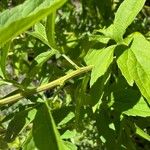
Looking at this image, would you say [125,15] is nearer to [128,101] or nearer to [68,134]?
[128,101]

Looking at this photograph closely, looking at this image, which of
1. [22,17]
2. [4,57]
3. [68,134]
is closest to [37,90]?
[4,57]

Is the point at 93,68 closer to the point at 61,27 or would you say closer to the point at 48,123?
the point at 48,123

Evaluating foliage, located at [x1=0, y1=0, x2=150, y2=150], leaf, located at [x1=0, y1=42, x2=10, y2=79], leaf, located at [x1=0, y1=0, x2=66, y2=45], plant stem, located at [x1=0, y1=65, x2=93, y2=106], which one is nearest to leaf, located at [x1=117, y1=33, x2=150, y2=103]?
foliage, located at [x1=0, y1=0, x2=150, y2=150]

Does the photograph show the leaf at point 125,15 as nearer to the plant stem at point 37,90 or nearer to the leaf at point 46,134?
the plant stem at point 37,90

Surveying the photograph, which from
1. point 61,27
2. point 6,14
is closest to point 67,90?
point 61,27

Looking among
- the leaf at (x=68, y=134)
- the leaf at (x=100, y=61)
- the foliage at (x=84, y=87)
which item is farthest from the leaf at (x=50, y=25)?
the leaf at (x=68, y=134)
